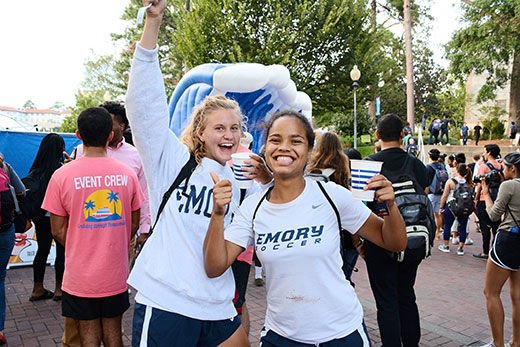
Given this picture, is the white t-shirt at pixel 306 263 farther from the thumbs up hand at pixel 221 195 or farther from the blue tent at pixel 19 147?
the blue tent at pixel 19 147

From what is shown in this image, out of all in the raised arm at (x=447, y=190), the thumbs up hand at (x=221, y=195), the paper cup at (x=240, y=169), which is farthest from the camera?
the raised arm at (x=447, y=190)

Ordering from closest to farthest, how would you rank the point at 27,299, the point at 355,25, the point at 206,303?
the point at 206,303 → the point at 27,299 → the point at 355,25

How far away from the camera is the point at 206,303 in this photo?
1.79 metres

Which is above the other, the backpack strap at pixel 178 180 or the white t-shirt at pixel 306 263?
the backpack strap at pixel 178 180

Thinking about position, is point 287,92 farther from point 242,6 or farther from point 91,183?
point 242,6

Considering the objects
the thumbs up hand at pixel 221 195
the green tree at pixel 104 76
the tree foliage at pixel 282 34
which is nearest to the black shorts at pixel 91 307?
the thumbs up hand at pixel 221 195

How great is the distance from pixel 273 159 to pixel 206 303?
0.73 metres

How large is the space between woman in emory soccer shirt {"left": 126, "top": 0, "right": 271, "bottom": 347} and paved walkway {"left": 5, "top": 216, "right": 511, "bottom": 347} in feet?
7.08

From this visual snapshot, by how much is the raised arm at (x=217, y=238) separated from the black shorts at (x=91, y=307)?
3.78 feet

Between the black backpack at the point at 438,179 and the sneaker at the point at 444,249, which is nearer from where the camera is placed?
the sneaker at the point at 444,249

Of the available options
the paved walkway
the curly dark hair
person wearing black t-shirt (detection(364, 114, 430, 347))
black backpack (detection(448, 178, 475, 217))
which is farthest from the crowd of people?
black backpack (detection(448, 178, 475, 217))

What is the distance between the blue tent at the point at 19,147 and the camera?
6570 millimetres

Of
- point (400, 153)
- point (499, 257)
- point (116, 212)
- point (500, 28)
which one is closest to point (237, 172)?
point (116, 212)

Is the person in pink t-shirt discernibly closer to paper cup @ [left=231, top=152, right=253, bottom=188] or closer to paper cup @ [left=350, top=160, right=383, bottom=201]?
paper cup @ [left=231, top=152, right=253, bottom=188]
